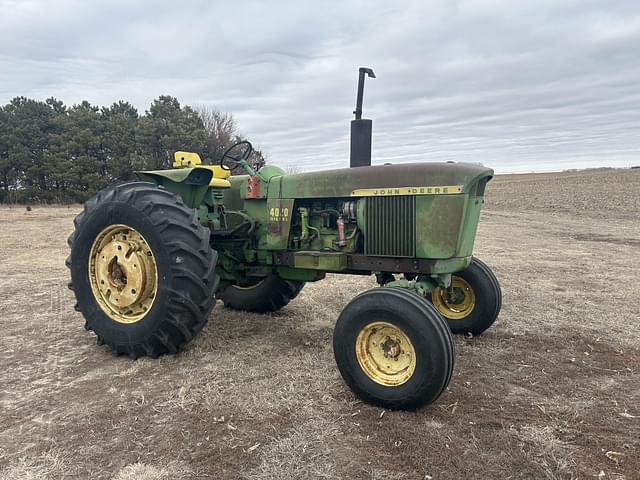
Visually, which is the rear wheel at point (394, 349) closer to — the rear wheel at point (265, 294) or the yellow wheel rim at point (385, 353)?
the yellow wheel rim at point (385, 353)

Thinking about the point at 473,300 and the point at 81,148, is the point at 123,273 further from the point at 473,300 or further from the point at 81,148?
the point at 81,148

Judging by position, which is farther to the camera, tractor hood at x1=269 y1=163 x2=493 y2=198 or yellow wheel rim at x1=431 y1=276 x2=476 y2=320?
yellow wheel rim at x1=431 y1=276 x2=476 y2=320

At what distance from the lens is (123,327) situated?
3.93m

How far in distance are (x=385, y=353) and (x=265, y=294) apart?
2.34m

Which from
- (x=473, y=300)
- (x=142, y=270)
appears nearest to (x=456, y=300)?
(x=473, y=300)

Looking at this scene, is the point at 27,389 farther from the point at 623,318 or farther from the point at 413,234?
the point at 623,318

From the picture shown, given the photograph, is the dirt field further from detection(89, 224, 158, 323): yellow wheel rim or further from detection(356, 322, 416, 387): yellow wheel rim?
detection(89, 224, 158, 323): yellow wheel rim

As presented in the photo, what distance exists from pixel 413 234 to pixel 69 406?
8.97ft

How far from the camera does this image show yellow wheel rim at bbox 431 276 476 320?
15.3ft

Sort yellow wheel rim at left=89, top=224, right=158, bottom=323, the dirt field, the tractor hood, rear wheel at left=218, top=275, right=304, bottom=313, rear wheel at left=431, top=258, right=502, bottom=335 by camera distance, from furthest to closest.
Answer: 1. rear wheel at left=218, top=275, right=304, bottom=313
2. rear wheel at left=431, top=258, right=502, bottom=335
3. yellow wheel rim at left=89, top=224, right=158, bottom=323
4. the tractor hood
5. the dirt field

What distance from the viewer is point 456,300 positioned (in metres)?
4.77

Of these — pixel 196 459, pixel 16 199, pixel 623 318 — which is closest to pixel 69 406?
pixel 196 459

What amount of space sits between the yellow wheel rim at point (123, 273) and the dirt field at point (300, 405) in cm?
43

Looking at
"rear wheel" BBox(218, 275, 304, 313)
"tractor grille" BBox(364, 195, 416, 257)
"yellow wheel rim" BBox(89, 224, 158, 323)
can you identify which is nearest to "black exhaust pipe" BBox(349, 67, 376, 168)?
"tractor grille" BBox(364, 195, 416, 257)
